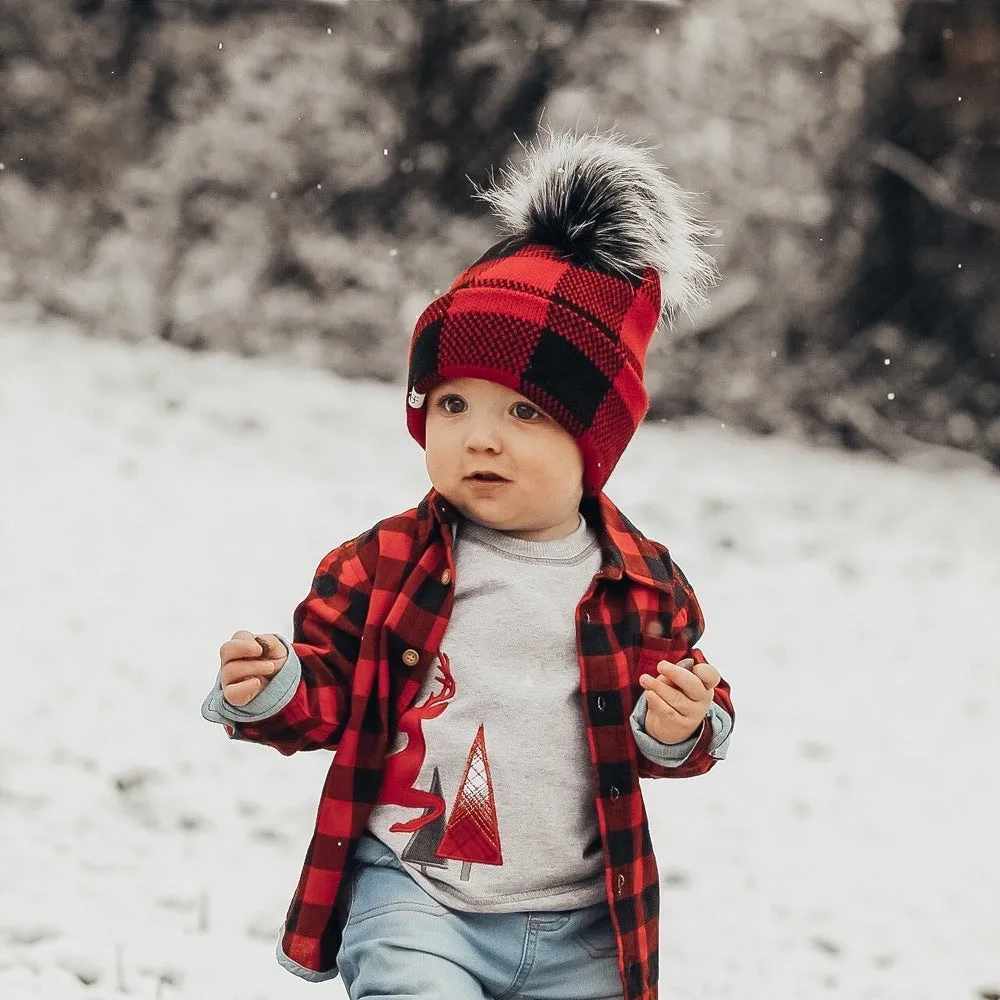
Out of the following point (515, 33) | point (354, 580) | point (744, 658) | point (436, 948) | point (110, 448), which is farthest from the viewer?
point (515, 33)

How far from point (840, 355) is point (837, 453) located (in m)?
0.45

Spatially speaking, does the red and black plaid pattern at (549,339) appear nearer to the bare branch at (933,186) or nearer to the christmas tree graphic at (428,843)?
the christmas tree graphic at (428,843)

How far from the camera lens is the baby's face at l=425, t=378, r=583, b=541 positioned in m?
1.60

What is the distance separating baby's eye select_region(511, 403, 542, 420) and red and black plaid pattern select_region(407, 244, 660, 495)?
21 mm

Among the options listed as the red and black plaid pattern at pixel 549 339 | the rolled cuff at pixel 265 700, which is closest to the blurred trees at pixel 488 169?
the red and black plaid pattern at pixel 549 339

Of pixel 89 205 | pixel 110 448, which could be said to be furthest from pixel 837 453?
pixel 89 205

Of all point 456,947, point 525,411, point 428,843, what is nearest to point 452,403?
point 525,411

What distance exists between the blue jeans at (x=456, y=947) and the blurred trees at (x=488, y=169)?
4418 millimetres

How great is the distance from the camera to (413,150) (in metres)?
5.92

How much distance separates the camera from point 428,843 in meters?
1.61

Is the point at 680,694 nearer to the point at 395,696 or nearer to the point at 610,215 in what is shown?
the point at 395,696

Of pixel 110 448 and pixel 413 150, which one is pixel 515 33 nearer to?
pixel 413 150

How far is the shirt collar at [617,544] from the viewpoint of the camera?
1.69 metres

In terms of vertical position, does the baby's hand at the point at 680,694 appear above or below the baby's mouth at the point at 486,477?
below
